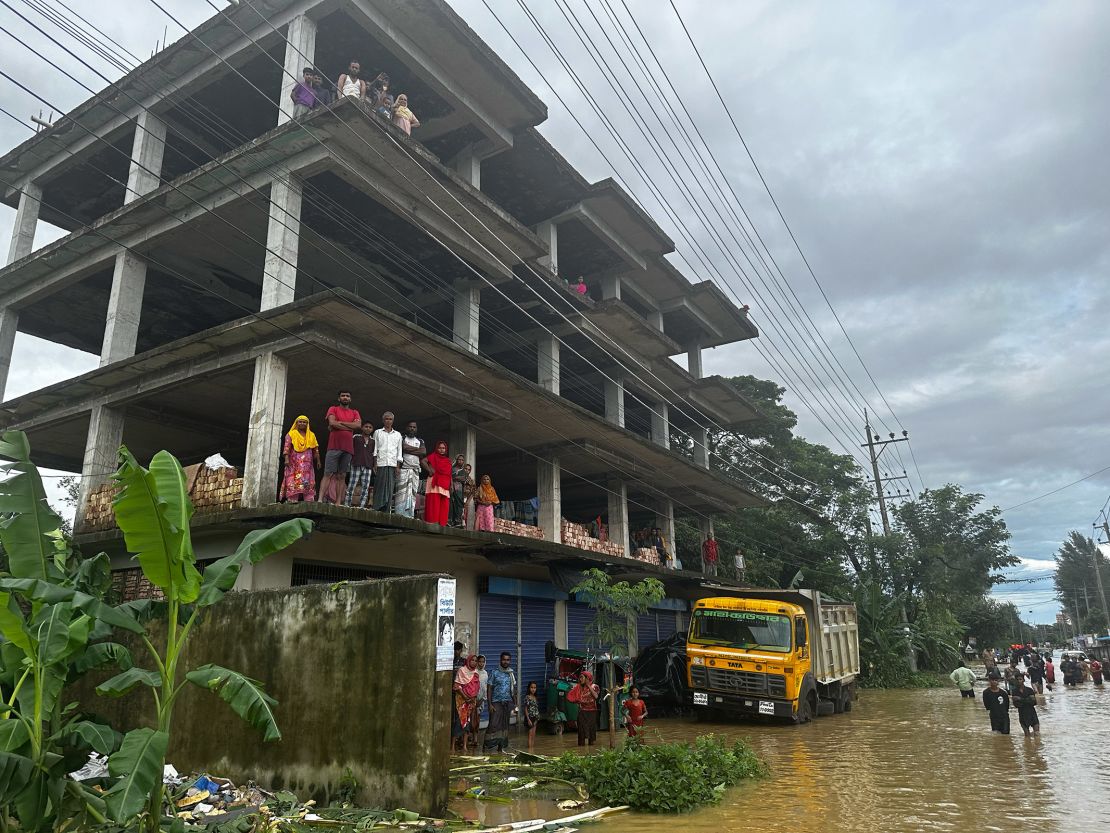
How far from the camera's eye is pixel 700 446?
98.7 ft

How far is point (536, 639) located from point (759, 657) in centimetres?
544

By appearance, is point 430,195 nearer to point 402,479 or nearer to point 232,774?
point 402,479

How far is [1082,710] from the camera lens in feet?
71.4

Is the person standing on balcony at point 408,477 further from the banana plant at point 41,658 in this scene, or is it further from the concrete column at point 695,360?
the concrete column at point 695,360

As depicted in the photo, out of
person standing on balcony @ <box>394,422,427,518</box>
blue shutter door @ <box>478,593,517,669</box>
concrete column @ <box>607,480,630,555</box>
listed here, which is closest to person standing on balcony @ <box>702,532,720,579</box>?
concrete column @ <box>607,480,630,555</box>

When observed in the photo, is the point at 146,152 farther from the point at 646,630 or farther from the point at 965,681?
the point at 965,681

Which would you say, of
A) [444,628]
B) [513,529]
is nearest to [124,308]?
[513,529]

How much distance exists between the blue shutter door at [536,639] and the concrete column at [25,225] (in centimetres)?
1566

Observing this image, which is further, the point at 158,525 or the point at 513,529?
the point at 513,529

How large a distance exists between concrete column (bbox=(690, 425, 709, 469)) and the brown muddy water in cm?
1241

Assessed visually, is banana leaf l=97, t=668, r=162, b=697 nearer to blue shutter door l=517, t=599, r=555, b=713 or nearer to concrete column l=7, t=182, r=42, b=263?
blue shutter door l=517, t=599, r=555, b=713

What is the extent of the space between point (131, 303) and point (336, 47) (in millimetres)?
7282

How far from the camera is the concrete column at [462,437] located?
16.7m

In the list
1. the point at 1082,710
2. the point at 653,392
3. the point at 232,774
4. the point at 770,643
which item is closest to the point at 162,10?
the point at 232,774
